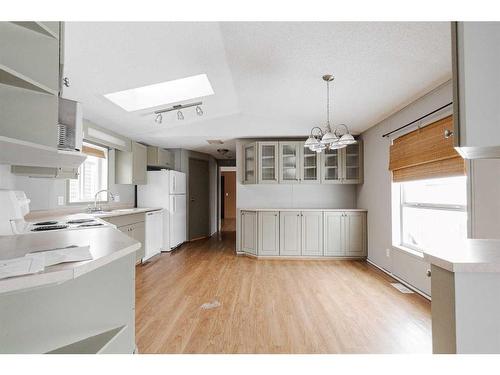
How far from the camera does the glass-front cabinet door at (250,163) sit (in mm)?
4934

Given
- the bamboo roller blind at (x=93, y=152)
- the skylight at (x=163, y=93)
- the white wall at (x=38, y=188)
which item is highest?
the skylight at (x=163, y=93)

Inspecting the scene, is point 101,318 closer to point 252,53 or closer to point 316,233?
point 252,53

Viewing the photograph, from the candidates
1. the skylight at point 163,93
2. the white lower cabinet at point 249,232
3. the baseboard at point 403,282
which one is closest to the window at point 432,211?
the baseboard at point 403,282

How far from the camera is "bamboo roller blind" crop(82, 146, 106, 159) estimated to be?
12.6 feet

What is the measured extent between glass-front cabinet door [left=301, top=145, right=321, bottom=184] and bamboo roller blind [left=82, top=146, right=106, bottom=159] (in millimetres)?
3464

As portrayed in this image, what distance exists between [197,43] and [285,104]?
167 centimetres

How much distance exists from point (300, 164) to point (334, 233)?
1.38 meters

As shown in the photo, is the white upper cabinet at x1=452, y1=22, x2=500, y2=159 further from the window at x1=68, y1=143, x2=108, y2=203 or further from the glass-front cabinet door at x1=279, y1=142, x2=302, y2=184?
the window at x1=68, y1=143, x2=108, y2=203

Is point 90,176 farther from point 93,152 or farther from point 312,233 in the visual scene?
point 312,233

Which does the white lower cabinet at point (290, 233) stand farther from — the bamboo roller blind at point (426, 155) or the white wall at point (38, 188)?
the white wall at point (38, 188)

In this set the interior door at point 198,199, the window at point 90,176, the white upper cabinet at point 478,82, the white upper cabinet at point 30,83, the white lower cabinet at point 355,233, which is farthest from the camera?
the interior door at point 198,199

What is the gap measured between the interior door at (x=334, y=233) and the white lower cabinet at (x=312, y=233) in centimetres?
9

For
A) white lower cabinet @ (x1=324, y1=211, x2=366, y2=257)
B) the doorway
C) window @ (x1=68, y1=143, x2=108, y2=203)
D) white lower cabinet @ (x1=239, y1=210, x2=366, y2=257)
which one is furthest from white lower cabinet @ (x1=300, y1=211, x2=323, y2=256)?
the doorway
